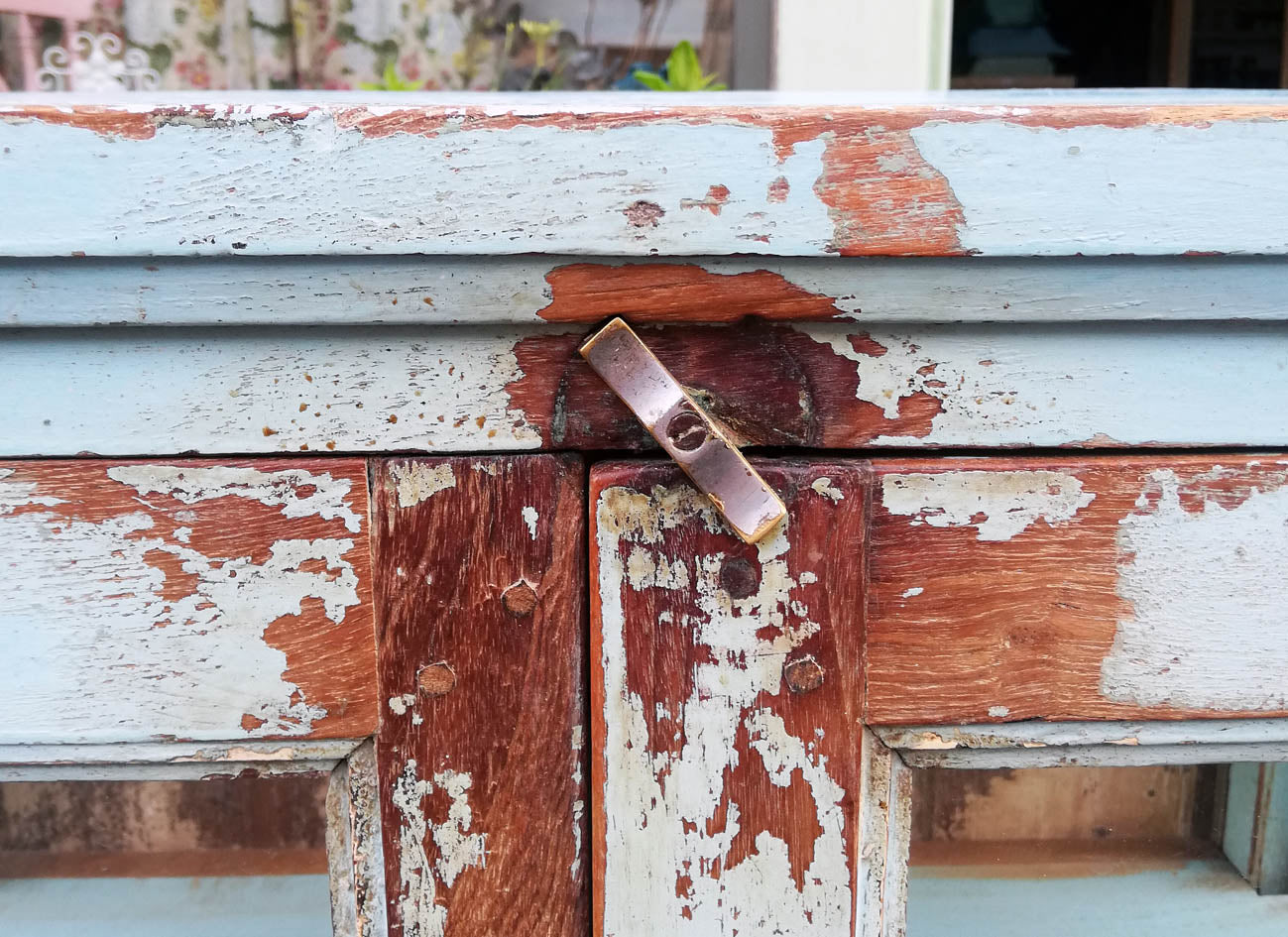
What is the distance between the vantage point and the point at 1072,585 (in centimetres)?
46

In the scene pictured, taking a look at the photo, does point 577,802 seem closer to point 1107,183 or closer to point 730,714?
point 730,714

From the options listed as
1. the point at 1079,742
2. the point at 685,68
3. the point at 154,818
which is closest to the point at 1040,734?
the point at 1079,742

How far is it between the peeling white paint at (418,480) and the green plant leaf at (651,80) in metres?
0.96

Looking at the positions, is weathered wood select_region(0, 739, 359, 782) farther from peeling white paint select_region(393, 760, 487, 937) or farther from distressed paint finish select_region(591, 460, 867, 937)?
distressed paint finish select_region(591, 460, 867, 937)

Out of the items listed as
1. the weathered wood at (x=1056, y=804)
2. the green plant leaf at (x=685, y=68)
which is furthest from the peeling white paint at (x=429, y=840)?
the green plant leaf at (x=685, y=68)

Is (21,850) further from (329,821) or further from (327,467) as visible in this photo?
(327,467)

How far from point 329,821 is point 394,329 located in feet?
0.94

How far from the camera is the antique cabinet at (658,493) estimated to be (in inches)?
16.3

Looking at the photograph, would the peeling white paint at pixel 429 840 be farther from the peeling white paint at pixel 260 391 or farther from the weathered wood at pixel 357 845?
the peeling white paint at pixel 260 391

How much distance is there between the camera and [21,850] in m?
0.82

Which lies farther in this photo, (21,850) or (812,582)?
(21,850)

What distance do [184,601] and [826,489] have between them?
14.0 inches

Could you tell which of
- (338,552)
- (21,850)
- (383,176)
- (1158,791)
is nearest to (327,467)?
(338,552)

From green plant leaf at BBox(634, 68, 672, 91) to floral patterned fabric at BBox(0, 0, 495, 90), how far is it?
0.30m
